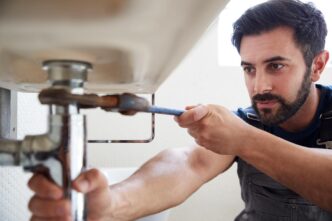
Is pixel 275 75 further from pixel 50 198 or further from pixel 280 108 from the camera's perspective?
pixel 50 198

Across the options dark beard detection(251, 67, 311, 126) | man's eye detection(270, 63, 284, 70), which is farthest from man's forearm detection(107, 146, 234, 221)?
man's eye detection(270, 63, 284, 70)

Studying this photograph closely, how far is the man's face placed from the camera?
2.94ft

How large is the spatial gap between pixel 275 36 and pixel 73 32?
0.77 meters

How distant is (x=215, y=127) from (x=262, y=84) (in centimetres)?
39

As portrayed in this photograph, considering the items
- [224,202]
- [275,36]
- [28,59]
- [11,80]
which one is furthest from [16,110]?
[224,202]

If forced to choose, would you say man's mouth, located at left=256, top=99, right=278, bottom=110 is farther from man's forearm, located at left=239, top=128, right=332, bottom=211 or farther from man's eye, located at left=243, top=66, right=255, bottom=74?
man's forearm, located at left=239, top=128, right=332, bottom=211

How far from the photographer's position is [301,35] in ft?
3.13

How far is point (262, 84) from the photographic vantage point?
89 centimetres

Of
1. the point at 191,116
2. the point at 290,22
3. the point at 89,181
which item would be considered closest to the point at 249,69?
the point at 290,22

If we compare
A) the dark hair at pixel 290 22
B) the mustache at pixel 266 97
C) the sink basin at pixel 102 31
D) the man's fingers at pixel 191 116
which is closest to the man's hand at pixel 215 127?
the man's fingers at pixel 191 116

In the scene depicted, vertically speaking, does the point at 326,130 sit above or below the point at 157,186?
above

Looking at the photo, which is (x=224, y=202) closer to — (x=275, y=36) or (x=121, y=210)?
(x=275, y=36)

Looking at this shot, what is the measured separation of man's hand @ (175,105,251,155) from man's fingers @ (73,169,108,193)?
0.16m

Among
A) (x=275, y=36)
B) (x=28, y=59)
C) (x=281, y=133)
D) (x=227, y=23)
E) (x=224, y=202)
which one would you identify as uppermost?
(x=227, y=23)
